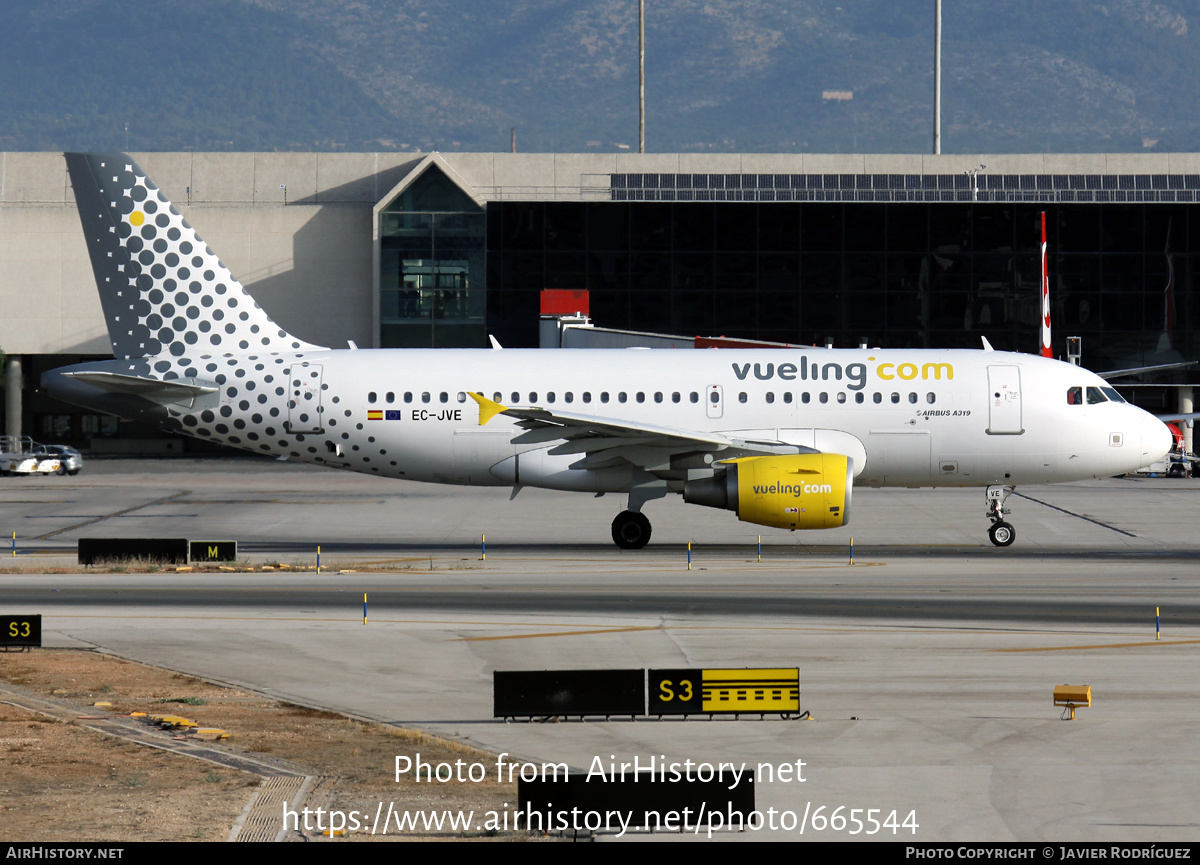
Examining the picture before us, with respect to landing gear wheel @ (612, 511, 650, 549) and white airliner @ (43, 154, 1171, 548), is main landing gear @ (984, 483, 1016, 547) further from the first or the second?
landing gear wheel @ (612, 511, 650, 549)

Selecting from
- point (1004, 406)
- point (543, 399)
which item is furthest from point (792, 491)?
point (543, 399)

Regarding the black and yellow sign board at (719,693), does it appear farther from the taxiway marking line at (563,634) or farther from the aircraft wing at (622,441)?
the aircraft wing at (622,441)

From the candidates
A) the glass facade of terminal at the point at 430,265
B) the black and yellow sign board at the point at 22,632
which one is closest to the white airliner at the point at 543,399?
the black and yellow sign board at the point at 22,632

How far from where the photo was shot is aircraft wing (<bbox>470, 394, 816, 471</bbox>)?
3144 centimetres

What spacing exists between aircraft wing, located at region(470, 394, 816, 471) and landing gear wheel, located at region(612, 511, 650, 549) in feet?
5.54

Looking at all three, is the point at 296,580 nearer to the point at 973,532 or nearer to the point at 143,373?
the point at 143,373

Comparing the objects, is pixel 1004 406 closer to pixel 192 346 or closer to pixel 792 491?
pixel 792 491

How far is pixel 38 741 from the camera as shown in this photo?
15305mm

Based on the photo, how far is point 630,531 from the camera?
3422 cm

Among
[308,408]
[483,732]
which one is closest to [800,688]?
[483,732]

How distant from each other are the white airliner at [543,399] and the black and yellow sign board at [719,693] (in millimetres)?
16319

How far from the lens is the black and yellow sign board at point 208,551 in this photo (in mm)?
32281

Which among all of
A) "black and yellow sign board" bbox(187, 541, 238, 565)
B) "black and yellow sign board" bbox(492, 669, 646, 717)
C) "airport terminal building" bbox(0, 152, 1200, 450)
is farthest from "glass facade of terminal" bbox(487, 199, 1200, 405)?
"black and yellow sign board" bbox(492, 669, 646, 717)
